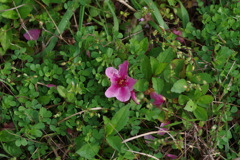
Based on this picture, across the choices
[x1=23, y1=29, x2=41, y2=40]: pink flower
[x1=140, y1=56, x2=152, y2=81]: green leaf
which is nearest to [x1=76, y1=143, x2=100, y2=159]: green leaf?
[x1=140, y1=56, x2=152, y2=81]: green leaf

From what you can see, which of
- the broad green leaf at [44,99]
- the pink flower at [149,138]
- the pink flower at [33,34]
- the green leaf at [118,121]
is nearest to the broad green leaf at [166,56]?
the green leaf at [118,121]

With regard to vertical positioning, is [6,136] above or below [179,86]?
below

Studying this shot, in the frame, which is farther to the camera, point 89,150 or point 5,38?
point 5,38

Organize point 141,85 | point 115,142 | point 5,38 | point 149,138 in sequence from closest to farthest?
1. point 115,142
2. point 141,85
3. point 149,138
4. point 5,38

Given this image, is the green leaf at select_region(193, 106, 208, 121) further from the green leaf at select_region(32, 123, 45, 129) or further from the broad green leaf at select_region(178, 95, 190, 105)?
the green leaf at select_region(32, 123, 45, 129)

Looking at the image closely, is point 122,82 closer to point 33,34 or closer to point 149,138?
point 149,138

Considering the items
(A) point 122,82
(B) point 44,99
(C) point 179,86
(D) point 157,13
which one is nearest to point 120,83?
(A) point 122,82

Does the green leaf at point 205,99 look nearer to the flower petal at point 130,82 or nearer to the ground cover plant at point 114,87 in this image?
the ground cover plant at point 114,87
